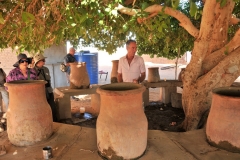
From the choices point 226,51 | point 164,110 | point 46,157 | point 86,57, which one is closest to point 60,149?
point 46,157

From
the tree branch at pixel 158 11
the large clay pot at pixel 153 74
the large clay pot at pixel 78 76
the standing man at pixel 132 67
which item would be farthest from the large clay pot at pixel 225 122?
the large clay pot at pixel 153 74

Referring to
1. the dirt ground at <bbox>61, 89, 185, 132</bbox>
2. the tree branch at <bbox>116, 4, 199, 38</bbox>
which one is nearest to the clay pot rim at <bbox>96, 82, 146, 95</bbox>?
the tree branch at <bbox>116, 4, 199, 38</bbox>

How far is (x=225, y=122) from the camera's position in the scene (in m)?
2.61

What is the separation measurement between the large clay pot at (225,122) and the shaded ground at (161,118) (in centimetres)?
158

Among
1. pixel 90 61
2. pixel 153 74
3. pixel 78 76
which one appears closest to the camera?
pixel 78 76

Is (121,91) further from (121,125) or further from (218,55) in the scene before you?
(218,55)

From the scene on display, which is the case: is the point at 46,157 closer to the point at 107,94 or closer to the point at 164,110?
the point at 107,94

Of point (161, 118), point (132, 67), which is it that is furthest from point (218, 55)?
point (161, 118)

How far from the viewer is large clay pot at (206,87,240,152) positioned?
8.39ft

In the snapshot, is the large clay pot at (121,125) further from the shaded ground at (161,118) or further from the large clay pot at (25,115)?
the shaded ground at (161,118)

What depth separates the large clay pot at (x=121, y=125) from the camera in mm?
2426

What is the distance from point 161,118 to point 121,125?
→ 3.12 m

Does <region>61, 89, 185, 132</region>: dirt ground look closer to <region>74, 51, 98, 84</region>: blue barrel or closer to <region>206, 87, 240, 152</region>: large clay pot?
<region>206, 87, 240, 152</region>: large clay pot

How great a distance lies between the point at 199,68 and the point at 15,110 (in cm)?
294
